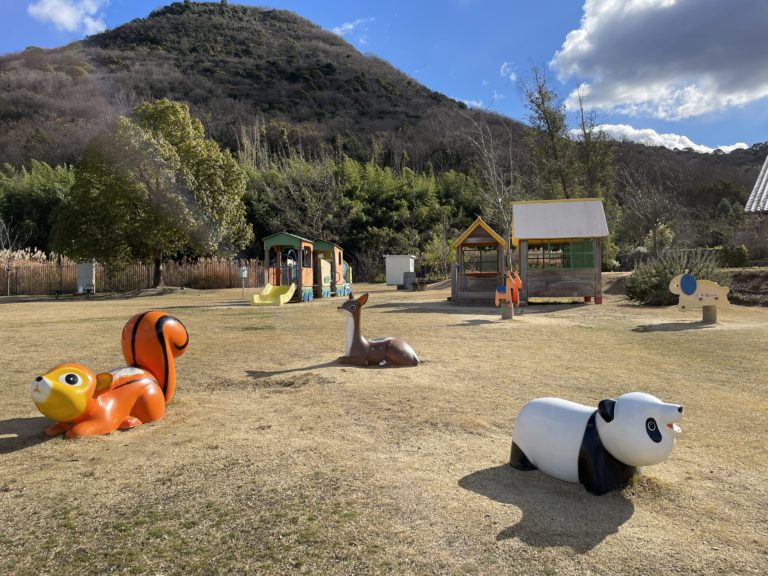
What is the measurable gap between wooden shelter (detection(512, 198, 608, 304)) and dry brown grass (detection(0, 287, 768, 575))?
31.3 ft

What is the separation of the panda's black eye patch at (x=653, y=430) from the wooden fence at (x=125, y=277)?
2738cm

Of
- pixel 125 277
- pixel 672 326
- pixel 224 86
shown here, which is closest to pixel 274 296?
pixel 672 326

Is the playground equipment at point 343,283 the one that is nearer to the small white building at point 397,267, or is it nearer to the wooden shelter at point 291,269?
the wooden shelter at point 291,269

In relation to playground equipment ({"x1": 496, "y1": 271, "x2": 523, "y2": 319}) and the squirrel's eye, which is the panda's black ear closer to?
the squirrel's eye

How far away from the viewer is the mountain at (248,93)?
55562 millimetres

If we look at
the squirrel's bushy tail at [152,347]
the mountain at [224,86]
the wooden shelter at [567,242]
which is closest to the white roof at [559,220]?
the wooden shelter at [567,242]

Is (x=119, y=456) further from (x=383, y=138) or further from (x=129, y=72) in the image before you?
(x=129, y=72)

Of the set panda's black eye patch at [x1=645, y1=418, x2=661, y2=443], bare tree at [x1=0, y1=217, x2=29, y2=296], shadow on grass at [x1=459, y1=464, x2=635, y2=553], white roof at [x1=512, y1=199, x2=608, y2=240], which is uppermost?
bare tree at [x1=0, y1=217, x2=29, y2=296]

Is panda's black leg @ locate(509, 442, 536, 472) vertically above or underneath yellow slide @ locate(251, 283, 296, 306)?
underneath

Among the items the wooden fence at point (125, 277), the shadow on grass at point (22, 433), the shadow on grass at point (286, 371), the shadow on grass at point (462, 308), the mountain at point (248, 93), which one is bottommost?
the shadow on grass at point (22, 433)

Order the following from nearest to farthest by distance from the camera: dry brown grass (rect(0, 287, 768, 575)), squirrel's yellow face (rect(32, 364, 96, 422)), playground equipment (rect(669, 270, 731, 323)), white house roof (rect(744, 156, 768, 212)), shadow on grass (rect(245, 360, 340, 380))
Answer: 1. dry brown grass (rect(0, 287, 768, 575))
2. squirrel's yellow face (rect(32, 364, 96, 422))
3. shadow on grass (rect(245, 360, 340, 380))
4. playground equipment (rect(669, 270, 731, 323))
5. white house roof (rect(744, 156, 768, 212))

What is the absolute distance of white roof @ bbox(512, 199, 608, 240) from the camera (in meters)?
17.0

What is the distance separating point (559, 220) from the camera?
1747cm

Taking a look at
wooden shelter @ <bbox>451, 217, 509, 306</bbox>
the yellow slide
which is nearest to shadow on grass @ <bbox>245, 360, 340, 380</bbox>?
wooden shelter @ <bbox>451, 217, 509, 306</bbox>
